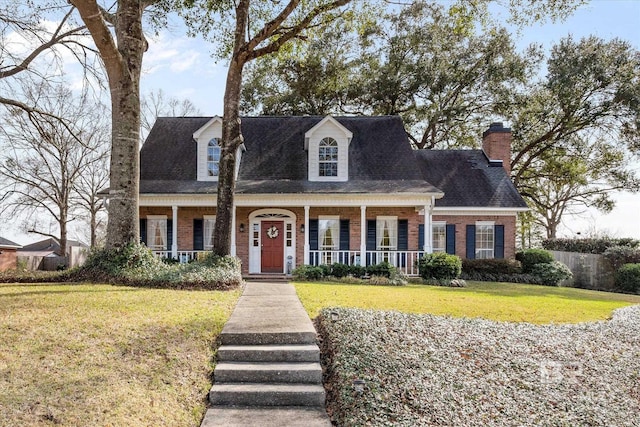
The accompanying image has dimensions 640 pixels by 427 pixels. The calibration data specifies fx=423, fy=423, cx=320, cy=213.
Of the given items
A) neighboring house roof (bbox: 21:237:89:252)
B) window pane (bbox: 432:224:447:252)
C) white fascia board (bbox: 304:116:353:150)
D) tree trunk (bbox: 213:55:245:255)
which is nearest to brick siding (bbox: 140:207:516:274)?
window pane (bbox: 432:224:447:252)

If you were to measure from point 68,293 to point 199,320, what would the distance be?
3.39 m

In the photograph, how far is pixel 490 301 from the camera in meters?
10.5

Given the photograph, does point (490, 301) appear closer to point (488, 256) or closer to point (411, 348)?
point (411, 348)

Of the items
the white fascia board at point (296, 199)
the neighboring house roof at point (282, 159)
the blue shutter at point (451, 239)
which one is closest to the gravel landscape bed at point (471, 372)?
the white fascia board at point (296, 199)

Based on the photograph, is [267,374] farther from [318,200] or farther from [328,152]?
[328,152]

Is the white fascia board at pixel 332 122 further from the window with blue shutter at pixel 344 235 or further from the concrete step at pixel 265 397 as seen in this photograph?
the concrete step at pixel 265 397

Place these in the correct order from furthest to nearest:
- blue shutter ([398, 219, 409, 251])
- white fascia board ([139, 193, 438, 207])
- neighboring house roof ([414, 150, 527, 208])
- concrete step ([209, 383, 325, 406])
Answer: neighboring house roof ([414, 150, 527, 208]) → blue shutter ([398, 219, 409, 251]) → white fascia board ([139, 193, 438, 207]) → concrete step ([209, 383, 325, 406])

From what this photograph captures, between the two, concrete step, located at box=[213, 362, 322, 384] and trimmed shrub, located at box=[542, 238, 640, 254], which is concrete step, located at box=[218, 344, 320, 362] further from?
trimmed shrub, located at box=[542, 238, 640, 254]

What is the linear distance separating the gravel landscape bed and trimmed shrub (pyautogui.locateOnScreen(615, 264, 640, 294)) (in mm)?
12638

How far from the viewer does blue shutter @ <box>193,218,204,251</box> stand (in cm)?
1788

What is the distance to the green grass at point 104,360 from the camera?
14.0 feet

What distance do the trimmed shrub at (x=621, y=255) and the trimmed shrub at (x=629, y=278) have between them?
0.89 m

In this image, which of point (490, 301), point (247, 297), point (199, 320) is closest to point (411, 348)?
point (199, 320)

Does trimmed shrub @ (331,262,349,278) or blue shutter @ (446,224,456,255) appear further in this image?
blue shutter @ (446,224,456,255)
